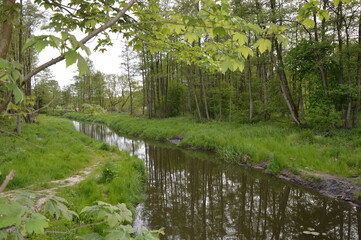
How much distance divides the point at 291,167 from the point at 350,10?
8900 mm

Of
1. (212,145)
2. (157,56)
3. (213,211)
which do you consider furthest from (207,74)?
(213,211)

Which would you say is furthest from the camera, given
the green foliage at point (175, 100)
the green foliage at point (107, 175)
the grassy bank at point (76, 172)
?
the green foliage at point (175, 100)

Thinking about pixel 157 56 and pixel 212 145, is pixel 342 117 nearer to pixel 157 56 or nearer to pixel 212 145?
pixel 212 145

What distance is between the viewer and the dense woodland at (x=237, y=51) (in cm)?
190

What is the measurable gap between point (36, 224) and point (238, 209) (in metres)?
6.94

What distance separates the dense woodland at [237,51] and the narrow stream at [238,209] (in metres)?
Answer: 4.32

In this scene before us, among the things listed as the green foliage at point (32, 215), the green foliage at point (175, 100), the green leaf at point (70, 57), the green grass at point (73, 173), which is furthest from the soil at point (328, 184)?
the green foliage at point (175, 100)

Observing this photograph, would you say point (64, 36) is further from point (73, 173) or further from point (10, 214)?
point (73, 173)

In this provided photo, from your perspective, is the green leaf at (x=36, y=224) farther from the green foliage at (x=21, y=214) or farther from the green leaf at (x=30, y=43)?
the green leaf at (x=30, y=43)

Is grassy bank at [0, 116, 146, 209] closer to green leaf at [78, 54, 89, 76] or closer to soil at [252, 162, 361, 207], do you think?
green leaf at [78, 54, 89, 76]

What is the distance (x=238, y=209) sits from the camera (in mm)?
7250

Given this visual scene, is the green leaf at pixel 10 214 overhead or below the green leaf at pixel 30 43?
below

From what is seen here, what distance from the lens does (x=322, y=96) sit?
42.9 ft

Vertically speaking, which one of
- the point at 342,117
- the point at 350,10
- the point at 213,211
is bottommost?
the point at 213,211
